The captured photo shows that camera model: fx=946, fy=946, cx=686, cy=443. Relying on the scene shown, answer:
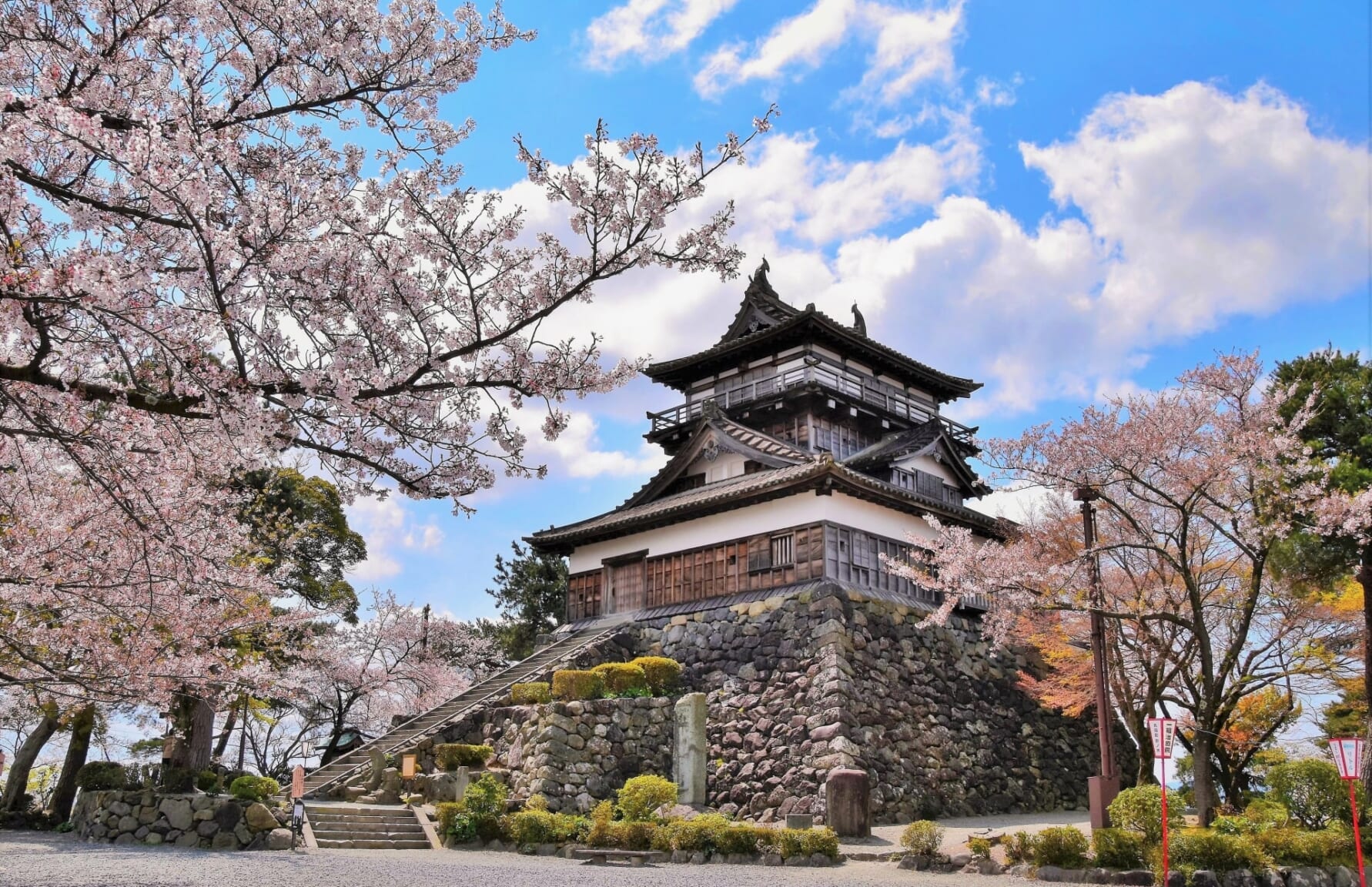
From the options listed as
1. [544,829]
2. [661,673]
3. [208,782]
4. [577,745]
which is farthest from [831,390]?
[208,782]

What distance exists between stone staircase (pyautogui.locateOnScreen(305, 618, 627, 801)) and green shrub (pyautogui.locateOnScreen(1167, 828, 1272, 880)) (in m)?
14.3

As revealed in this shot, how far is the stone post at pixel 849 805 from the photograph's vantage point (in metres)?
15.9

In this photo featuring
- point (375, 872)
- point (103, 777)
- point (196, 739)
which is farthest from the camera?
point (103, 777)

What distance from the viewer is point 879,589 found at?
22.9 metres

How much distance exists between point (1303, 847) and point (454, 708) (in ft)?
56.6

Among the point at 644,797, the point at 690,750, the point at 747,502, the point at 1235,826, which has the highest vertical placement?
the point at 747,502

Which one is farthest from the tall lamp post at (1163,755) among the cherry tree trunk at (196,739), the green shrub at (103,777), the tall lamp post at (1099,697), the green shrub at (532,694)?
the green shrub at (103,777)

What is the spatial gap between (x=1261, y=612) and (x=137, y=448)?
2049cm

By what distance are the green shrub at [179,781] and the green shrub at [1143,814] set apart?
15.7 meters

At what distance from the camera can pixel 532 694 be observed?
2130 centimetres

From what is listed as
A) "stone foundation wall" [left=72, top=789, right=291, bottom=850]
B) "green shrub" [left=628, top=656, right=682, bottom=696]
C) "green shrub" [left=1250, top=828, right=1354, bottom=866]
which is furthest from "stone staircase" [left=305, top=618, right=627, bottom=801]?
"green shrub" [left=1250, top=828, right=1354, bottom=866]

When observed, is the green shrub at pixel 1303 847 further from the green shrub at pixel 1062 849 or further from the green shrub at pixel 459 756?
the green shrub at pixel 459 756

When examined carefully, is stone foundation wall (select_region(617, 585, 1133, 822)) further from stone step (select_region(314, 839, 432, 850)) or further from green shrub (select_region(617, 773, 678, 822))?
stone step (select_region(314, 839, 432, 850))

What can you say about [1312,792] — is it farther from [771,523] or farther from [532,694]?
[532,694]
